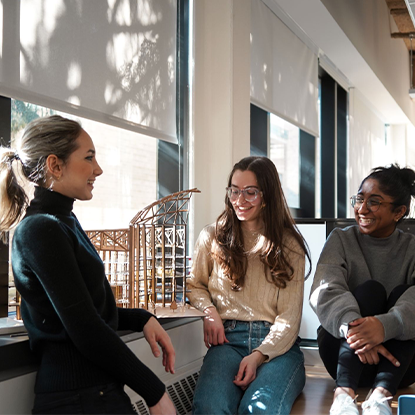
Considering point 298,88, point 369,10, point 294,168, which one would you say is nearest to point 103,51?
point 298,88

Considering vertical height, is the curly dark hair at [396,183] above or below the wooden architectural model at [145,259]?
above

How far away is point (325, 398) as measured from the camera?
2434 millimetres

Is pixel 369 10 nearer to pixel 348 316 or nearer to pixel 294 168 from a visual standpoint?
pixel 294 168

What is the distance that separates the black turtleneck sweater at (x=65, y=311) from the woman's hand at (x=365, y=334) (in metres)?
0.94

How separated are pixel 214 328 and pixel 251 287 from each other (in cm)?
23

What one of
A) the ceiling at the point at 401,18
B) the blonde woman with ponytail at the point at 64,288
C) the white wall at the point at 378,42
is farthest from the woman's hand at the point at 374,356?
the ceiling at the point at 401,18

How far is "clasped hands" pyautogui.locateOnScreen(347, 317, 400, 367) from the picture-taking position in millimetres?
2092

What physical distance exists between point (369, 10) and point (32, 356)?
195 inches

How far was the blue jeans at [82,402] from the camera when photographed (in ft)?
4.52

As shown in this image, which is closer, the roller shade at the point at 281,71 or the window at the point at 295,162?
the roller shade at the point at 281,71

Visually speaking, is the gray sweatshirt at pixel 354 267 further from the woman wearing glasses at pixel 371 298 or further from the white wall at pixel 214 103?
the white wall at pixel 214 103

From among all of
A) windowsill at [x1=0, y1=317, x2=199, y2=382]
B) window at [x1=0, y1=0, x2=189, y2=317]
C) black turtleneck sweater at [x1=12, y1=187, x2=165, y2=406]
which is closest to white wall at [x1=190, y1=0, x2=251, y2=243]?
window at [x1=0, y1=0, x2=189, y2=317]

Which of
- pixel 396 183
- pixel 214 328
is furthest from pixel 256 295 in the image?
pixel 396 183

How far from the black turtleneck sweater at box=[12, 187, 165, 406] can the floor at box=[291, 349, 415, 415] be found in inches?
41.9
